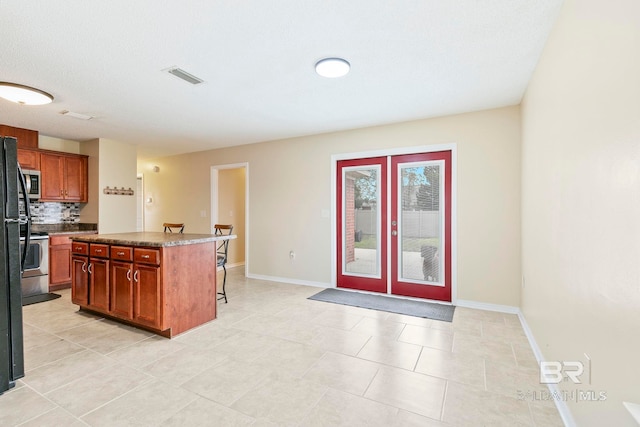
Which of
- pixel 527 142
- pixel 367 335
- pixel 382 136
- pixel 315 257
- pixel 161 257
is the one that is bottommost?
pixel 367 335

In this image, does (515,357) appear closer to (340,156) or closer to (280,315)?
(280,315)

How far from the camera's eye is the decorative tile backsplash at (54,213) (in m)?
4.92

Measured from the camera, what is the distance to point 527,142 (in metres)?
2.96

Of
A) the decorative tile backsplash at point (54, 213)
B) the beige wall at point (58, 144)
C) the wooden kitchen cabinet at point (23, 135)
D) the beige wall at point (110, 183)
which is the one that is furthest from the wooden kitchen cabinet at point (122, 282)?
the beige wall at point (58, 144)

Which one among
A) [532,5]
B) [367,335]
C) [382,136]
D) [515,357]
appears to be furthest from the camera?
[382,136]

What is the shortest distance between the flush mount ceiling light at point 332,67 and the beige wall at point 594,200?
4.85 ft

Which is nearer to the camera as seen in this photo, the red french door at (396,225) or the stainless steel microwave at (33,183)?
the red french door at (396,225)

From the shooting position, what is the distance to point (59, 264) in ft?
14.9

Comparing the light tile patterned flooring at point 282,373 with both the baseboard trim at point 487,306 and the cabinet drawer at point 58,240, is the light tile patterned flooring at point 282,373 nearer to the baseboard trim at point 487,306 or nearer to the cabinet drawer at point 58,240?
the baseboard trim at point 487,306

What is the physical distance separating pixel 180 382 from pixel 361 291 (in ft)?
9.49

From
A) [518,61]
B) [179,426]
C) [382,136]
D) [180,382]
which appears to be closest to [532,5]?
[518,61]

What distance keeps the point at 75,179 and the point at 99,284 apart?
2.97m

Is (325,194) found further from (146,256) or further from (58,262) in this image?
(58,262)

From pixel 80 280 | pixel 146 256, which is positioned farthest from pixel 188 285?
pixel 80 280
